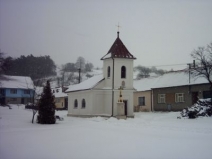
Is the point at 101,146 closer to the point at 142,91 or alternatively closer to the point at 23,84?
the point at 142,91

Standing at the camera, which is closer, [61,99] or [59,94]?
[61,99]

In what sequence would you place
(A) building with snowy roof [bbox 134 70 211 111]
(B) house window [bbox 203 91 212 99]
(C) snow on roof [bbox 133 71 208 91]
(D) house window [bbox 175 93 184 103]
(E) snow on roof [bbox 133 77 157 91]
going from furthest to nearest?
(E) snow on roof [bbox 133 77 157 91]
(D) house window [bbox 175 93 184 103]
(C) snow on roof [bbox 133 71 208 91]
(A) building with snowy roof [bbox 134 70 211 111]
(B) house window [bbox 203 91 212 99]

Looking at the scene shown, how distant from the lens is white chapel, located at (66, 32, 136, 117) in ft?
96.8

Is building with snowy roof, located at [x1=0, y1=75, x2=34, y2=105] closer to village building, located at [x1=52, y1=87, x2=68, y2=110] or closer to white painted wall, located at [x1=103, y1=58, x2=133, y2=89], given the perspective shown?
village building, located at [x1=52, y1=87, x2=68, y2=110]

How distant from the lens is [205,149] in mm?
10586

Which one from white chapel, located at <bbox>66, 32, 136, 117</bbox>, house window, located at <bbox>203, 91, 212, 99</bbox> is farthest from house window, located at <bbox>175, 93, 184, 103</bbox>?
white chapel, located at <bbox>66, 32, 136, 117</bbox>

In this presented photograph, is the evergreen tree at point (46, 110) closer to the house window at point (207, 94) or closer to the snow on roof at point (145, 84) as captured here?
the house window at point (207, 94)

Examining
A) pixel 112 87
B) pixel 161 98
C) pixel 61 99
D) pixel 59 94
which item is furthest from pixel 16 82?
pixel 112 87

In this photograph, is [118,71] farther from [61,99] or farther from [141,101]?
[61,99]

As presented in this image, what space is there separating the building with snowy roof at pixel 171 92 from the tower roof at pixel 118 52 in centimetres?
942

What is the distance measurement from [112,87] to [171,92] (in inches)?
440

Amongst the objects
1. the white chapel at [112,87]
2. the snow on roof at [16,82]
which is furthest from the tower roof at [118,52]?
the snow on roof at [16,82]

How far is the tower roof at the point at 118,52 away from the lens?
2986 cm

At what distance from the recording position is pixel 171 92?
3706 centimetres
